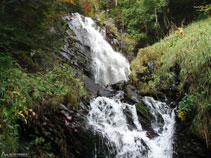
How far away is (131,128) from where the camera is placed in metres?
4.94

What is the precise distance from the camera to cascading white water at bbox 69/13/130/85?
1016cm

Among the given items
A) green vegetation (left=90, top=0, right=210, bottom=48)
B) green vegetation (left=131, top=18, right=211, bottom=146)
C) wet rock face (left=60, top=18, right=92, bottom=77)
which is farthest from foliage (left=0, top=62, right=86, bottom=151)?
green vegetation (left=90, top=0, right=210, bottom=48)

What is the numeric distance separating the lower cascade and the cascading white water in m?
4.07

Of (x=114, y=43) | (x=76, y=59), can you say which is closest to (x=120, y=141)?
(x=76, y=59)

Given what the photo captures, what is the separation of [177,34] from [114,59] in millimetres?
4538

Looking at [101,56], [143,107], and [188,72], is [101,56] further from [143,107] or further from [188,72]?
[188,72]

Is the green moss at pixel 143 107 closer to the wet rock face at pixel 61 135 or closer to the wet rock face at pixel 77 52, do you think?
the wet rock face at pixel 61 135

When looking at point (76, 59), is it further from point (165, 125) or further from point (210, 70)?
point (210, 70)

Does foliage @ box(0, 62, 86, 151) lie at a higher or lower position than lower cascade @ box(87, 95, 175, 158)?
higher

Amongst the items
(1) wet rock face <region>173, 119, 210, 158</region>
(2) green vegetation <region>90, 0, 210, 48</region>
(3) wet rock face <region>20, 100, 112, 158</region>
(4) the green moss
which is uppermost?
(2) green vegetation <region>90, 0, 210, 48</region>

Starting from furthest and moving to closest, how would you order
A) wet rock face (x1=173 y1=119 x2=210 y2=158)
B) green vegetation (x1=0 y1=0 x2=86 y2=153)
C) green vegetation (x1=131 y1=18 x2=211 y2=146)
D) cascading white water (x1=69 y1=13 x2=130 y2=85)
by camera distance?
cascading white water (x1=69 y1=13 x2=130 y2=85), green vegetation (x1=131 y1=18 x2=211 y2=146), wet rock face (x1=173 y1=119 x2=210 y2=158), green vegetation (x1=0 y1=0 x2=86 y2=153)

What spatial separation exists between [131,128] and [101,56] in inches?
269

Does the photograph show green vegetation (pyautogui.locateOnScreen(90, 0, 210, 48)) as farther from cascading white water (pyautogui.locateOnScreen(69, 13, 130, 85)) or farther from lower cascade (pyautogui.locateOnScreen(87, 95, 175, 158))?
lower cascade (pyautogui.locateOnScreen(87, 95, 175, 158))

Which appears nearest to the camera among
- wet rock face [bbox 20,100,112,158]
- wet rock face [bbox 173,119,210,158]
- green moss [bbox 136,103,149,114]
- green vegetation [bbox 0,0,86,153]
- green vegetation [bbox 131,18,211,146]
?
green vegetation [bbox 0,0,86,153]
